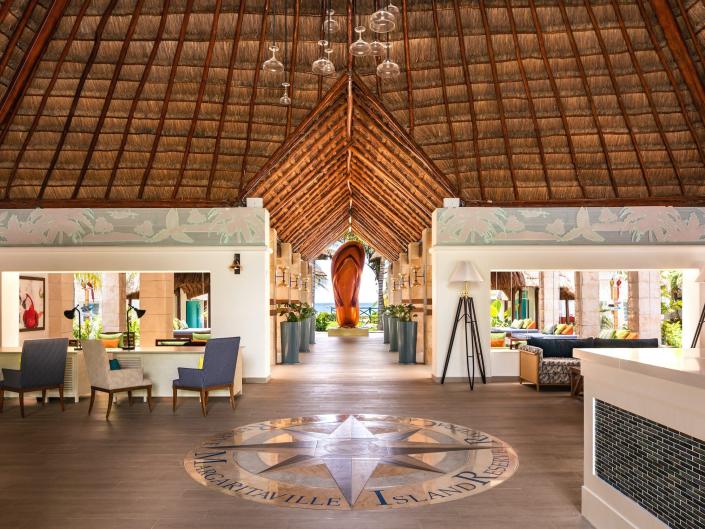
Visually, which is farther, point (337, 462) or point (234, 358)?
point (234, 358)

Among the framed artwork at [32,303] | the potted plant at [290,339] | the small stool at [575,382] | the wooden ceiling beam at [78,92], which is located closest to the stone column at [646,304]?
the small stool at [575,382]

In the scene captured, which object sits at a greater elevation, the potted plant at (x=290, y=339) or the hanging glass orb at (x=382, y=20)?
the hanging glass orb at (x=382, y=20)

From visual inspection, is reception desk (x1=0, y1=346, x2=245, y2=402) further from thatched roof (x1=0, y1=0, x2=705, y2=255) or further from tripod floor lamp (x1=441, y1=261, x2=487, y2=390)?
tripod floor lamp (x1=441, y1=261, x2=487, y2=390)

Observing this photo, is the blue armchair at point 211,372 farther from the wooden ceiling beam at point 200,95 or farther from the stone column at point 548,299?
the stone column at point 548,299

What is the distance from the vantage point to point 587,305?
16.2 metres

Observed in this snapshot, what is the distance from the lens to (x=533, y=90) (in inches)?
373

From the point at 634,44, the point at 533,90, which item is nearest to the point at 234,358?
the point at 533,90

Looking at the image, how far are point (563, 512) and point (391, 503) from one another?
1.21 meters

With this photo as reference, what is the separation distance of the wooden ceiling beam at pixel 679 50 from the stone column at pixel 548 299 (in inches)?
431

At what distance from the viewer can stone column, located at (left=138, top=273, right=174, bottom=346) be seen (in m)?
14.2

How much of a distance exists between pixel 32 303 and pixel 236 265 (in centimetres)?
488

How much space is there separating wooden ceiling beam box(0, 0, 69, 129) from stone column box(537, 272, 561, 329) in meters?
15.4

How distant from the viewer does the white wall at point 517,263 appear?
407 inches

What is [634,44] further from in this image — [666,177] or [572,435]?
[572,435]
